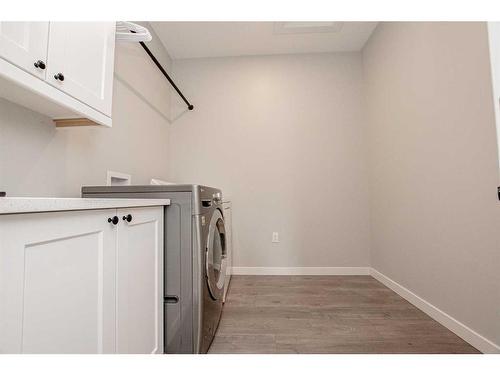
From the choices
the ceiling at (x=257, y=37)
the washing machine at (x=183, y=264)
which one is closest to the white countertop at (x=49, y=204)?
the washing machine at (x=183, y=264)

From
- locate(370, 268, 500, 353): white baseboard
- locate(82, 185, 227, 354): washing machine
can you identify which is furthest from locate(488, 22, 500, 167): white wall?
locate(370, 268, 500, 353): white baseboard

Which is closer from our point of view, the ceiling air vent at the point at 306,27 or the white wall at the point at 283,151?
the ceiling air vent at the point at 306,27

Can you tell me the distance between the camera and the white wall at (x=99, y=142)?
1037mm

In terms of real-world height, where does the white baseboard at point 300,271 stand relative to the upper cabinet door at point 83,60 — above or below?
below

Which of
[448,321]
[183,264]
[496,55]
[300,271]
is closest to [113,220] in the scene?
[183,264]

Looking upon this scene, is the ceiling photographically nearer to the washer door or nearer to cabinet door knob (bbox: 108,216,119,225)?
the washer door

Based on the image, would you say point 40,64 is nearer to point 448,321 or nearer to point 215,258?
point 215,258

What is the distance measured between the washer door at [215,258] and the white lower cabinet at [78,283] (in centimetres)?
29

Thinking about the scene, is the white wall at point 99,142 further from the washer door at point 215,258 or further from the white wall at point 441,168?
the white wall at point 441,168

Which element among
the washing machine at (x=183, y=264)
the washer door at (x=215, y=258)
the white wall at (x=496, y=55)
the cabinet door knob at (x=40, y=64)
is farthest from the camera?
the washer door at (x=215, y=258)

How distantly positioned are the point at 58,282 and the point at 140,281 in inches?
15.7

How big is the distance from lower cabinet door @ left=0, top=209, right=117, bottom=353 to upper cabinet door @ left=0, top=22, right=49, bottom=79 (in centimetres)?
52

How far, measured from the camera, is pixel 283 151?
275cm
